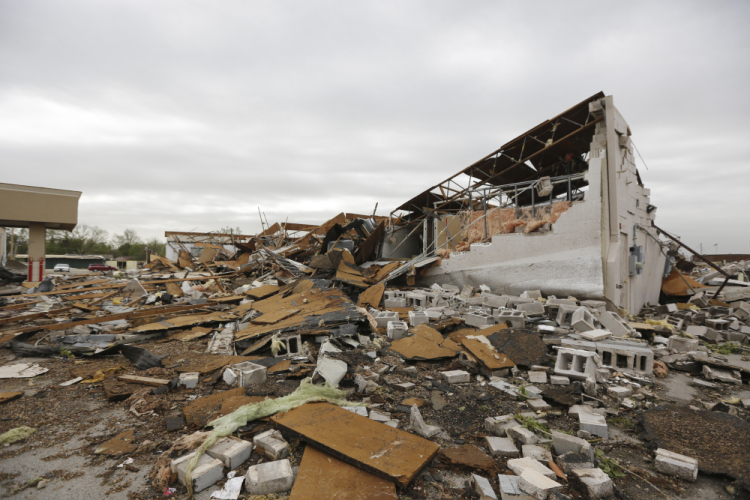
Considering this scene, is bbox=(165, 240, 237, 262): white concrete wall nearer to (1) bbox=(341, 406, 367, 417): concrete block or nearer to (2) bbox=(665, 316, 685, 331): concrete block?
(1) bbox=(341, 406, 367, 417): concrete block

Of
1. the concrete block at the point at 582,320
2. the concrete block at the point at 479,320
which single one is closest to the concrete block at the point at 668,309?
the concrete block at the point at 582,320

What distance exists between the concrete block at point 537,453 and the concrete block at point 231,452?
89.6 inches

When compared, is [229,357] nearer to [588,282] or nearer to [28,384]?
[28,384]

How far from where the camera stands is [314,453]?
276 centimetres

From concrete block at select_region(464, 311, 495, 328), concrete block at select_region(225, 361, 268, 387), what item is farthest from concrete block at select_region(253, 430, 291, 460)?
concrete block at select_region(464, 311, 495, 328)

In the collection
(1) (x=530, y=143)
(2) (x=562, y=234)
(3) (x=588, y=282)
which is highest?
(1) (x=530, y=143)

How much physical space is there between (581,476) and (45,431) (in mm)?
4690

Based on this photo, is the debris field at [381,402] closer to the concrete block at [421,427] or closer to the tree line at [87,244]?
the concrete block at [421,427]

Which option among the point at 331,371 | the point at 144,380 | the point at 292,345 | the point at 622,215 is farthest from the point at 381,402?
the point at 622,215

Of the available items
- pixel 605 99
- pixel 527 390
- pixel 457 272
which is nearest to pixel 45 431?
pixel 527 390

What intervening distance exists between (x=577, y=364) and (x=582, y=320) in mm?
2050

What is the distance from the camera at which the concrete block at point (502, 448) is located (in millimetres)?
2865

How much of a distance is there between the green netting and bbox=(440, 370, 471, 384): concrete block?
55.1 inches

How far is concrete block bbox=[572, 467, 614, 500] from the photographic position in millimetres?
2391
